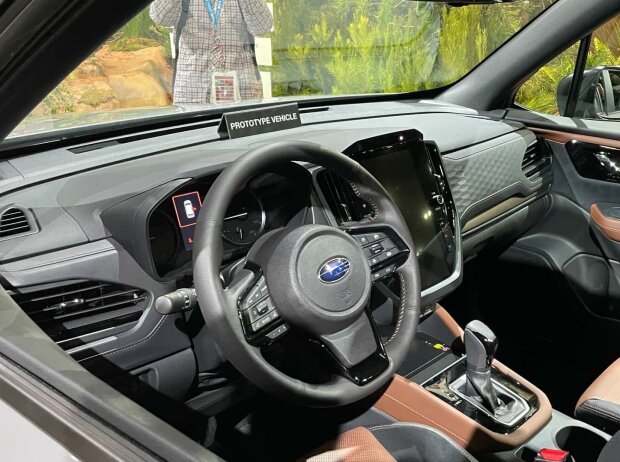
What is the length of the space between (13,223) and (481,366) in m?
1.30

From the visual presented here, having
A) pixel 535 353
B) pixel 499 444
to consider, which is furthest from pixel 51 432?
pixel 535 353

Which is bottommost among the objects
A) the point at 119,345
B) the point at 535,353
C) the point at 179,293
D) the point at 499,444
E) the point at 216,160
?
the point at 535,353

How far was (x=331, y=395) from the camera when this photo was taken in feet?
4.75

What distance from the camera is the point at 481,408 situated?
6.16ft

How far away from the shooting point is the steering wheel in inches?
52.9

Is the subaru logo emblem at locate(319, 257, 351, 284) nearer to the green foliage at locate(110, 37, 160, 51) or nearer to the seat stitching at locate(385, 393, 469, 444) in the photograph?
the seat stitching at locate(385, 393, 469, 444)

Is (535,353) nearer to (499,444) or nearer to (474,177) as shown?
(474,177)

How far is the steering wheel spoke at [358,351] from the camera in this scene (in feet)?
4.97

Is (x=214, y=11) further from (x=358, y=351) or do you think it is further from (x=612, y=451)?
(x=612, y=451)

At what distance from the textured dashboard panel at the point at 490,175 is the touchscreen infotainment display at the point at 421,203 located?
278mm

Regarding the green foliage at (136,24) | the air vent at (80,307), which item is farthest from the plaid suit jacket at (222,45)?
the air vent at (80,307)

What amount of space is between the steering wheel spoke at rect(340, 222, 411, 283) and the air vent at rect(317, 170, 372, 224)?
9 centimetres

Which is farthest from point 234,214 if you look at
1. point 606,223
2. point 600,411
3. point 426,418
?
point 606,223

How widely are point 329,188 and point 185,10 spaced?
786mm
